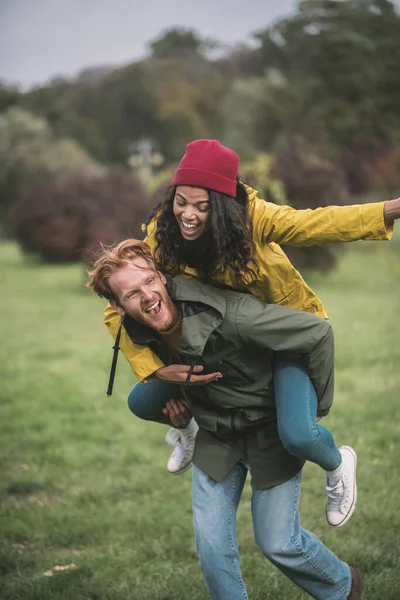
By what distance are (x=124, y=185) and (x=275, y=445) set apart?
18.2m

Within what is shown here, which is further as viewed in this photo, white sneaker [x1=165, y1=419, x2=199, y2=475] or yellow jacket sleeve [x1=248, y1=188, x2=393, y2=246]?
white sneaker [x1=165, y1=419, x2=199, y2=475]

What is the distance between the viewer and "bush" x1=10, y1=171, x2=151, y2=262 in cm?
1983

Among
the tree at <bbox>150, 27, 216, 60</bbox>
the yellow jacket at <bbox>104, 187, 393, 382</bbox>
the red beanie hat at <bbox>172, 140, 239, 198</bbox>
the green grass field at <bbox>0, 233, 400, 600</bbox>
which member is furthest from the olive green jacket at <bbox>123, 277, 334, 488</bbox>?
the tree at <bbox>150, 27, 216, 60</bbox>

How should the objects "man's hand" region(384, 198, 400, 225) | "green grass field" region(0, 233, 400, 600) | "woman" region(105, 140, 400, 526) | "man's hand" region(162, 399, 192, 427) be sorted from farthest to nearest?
"green grass field" region(0, 233, 400, 600)
"man's hand" region(162, 399, 192, 427)
"woman" region(105, 140, 400, 526)
"man's hand" region(384, 198, 400, 225)

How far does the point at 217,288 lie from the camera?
298 centimetres

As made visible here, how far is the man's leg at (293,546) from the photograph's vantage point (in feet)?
9.56

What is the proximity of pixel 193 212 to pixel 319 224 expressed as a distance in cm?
47

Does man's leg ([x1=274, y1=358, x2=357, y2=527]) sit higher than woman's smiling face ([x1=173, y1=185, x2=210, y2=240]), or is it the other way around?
woman's smiling face ([x1=173, y1=185, x2=210, y2=240])

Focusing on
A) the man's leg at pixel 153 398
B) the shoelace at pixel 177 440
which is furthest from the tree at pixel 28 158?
the man's leg at pixel 153 398

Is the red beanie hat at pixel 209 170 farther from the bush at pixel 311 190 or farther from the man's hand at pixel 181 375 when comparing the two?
the bush at pixel 311 190

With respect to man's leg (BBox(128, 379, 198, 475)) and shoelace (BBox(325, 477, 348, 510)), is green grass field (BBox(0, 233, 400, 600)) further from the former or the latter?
man's leg (BBox(128, 379, 198, 475))

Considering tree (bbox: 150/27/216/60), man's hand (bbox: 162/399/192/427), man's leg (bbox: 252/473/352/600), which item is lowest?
man's leg (bbox: 252/473/352/600)

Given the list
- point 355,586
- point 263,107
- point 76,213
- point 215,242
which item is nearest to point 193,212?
point 215,242

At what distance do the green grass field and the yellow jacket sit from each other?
1455 mm
